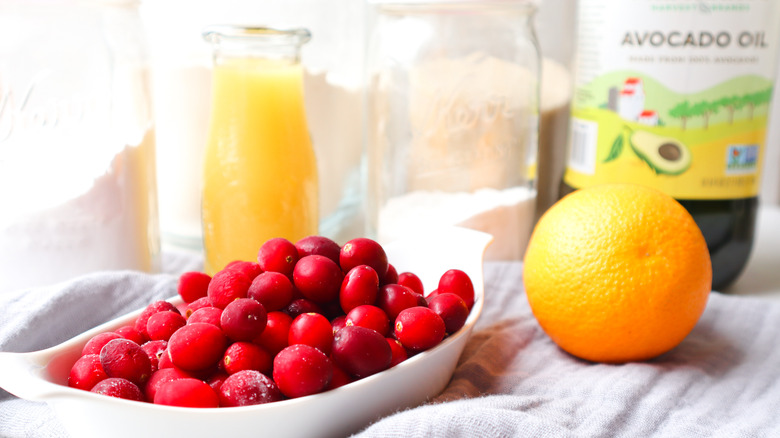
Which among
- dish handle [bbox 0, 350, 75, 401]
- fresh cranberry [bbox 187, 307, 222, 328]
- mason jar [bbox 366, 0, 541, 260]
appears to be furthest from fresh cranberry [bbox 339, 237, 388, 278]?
mason jar [bbox 366, 0, 541, 260]

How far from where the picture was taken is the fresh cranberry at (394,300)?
0.52 meters

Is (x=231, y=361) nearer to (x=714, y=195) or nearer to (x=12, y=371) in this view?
(x=12, y=371)

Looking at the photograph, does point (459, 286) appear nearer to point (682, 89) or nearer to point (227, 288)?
point (227, 288)

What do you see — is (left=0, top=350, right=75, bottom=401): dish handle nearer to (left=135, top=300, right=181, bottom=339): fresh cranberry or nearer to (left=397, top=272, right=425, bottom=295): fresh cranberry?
(left=135, top=300, right=181, bottom=339): fresh cranberry

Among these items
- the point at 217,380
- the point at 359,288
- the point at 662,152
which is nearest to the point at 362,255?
the point at 359,288

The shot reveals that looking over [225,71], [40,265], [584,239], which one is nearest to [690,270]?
[584,239]

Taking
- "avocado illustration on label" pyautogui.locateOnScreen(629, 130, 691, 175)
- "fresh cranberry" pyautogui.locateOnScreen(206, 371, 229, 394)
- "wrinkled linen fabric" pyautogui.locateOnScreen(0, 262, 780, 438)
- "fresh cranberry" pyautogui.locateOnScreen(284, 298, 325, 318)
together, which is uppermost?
"avocado illustration on label" pyautogui.locateOnScreen(629, 130, 691, 175)

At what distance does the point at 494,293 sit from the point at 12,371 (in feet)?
1.65

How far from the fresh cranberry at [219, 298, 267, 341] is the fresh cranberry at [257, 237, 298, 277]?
76 millimetres

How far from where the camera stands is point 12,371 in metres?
0.42

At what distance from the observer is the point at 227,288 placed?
0.52 m

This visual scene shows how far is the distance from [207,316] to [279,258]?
78 millimetres

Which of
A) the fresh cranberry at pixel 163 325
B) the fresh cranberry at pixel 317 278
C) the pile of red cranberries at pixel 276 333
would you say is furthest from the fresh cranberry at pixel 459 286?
the fresh cranberry at pixel 163 325

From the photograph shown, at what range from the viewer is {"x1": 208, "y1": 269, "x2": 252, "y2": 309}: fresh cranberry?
20.3 inches
